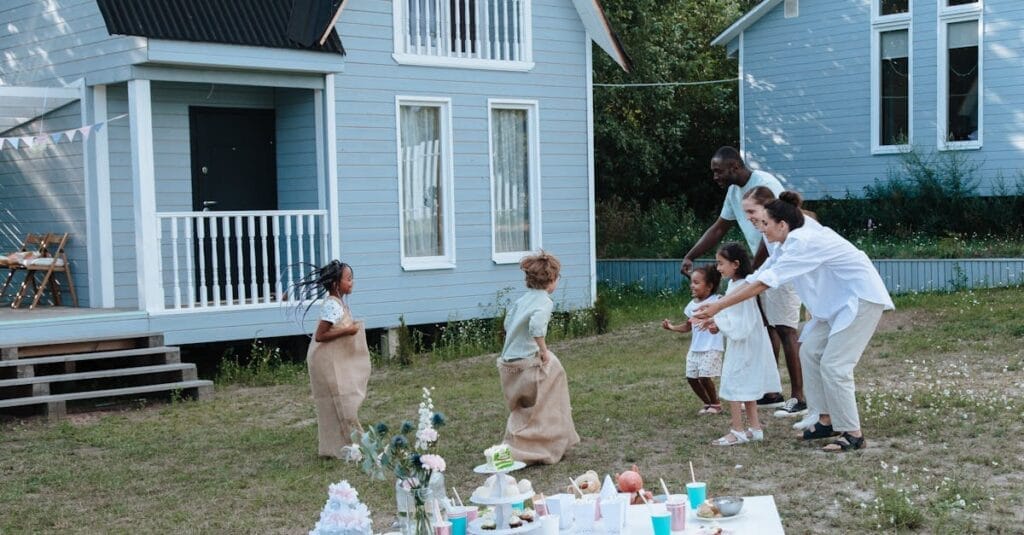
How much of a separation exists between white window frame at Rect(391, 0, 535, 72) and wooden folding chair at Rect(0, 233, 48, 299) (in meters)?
4.60

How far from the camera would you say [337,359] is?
856 cm

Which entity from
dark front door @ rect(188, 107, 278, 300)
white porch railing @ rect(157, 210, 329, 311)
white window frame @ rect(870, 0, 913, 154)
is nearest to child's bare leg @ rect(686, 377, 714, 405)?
white porch railing @ rect(157, 210, 329, 311)

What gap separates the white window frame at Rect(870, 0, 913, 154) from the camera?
68.4ft

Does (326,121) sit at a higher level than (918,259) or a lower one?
higher

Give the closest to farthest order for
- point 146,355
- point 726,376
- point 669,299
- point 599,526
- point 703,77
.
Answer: point 599,526, point 726,376, point 146,355, point 669,299, point 703,77

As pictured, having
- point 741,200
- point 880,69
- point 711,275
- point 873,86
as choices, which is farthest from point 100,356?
point 880,69

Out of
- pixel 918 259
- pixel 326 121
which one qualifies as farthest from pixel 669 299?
pixel 326 121

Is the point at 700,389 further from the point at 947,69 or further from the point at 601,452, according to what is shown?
the point at 947,69

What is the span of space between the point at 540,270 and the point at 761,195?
1.68 meters

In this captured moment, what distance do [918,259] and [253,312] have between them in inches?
373

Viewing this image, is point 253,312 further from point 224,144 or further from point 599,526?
point 599,526

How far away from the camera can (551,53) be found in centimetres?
1677

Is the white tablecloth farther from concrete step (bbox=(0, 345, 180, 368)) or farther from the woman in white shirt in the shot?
concrete step (bbox=(0, 345, 180, 368))

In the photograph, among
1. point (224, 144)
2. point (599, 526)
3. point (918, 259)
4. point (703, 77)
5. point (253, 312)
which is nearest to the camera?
point (599, 526)
